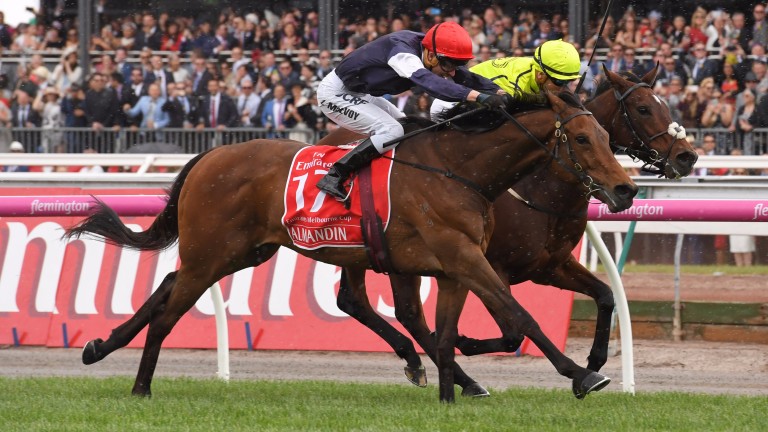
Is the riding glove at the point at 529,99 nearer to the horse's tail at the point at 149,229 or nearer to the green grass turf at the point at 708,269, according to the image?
the horse's tail at the point at 149,229

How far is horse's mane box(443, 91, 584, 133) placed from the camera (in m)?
5.75

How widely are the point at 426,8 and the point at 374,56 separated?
8385 millimetres

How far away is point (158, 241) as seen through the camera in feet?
22.4

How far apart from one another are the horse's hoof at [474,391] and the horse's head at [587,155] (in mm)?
1264

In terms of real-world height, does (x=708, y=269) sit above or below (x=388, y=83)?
below

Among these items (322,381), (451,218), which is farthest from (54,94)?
(451,218)

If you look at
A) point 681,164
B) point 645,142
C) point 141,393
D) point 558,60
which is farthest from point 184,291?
point 681,164

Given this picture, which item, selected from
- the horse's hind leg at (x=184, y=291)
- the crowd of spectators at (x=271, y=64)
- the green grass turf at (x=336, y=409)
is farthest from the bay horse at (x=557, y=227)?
the crowd of spectators at (x=271, y=64)

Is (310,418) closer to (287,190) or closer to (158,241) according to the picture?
(287,190)

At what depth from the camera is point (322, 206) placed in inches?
239

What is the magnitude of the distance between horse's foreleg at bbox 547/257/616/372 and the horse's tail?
2.04 meters

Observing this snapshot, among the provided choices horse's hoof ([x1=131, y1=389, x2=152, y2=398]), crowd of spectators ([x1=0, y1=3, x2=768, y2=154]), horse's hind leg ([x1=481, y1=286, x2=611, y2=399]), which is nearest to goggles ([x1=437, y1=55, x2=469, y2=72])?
horse's hind leg ([x1=481, y1=286, x2=611, y2=399])

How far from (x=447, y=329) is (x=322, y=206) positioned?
2.84ft

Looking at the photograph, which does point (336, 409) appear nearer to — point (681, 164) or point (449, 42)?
point (449, 42)
